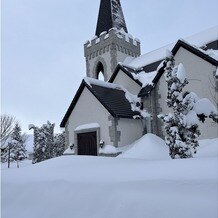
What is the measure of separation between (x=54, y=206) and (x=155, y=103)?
11.3 meters

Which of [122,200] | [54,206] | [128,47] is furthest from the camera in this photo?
[128,47]

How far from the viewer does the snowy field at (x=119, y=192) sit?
316 centimetres

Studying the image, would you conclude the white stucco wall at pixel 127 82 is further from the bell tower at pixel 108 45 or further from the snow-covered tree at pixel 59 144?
the snow-covered tree at pixel 59 144

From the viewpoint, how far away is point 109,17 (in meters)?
26.3

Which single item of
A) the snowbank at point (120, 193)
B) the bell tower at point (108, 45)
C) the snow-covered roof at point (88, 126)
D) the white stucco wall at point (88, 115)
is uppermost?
the bell tower at point (108, 45)

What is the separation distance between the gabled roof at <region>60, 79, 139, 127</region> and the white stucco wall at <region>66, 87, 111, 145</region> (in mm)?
292

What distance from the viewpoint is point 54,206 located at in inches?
164

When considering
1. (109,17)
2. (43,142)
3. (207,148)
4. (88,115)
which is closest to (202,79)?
(207,148)

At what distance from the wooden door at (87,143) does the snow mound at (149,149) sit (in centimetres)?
268

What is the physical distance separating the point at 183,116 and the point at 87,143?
7682mm

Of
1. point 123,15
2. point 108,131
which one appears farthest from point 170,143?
point 123,15

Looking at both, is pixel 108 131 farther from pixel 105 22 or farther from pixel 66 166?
pixel 105 22

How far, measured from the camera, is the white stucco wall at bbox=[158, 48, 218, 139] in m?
12.2

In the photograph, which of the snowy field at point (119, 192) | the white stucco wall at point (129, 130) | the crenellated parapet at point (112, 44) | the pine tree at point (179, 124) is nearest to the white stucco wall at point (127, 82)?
the white stucco wall at point (129, 130)
